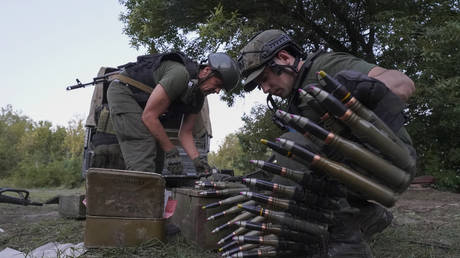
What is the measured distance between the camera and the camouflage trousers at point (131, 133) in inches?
162

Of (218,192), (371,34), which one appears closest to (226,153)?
(371,34)

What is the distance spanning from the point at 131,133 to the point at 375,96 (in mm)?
3052

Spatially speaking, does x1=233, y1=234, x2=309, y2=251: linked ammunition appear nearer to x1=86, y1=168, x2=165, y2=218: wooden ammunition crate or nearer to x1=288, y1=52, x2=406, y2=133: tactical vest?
x1=288, y1=52, x2=406, y2=133: tactical vest

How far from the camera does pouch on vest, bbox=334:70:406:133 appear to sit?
1.91 meters

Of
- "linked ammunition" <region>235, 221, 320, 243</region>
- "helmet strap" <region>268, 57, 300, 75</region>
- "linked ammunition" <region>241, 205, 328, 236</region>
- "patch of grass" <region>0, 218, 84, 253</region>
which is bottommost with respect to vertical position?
"patch of grass" <region>0, 218, 84, 253</region>

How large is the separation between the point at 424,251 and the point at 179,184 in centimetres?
439

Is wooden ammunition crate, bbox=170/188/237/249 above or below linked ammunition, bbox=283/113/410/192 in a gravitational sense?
below

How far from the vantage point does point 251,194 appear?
2.26 meters

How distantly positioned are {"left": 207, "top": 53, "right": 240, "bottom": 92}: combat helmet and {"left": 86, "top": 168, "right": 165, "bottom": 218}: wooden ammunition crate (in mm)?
1640

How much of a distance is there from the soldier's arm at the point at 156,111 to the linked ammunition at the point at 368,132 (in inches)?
99.1

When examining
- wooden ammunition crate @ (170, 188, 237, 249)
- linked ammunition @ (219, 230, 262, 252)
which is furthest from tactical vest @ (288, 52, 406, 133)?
wooden ammunition crate @ (170, 188, 237, 249)

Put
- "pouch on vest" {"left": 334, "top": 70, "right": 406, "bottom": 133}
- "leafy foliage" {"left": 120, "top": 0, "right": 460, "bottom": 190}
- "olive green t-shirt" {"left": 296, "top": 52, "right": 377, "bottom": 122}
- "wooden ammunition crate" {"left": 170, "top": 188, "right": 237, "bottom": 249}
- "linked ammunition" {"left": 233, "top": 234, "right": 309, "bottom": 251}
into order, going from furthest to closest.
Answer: "leafy foliage" {"left": 120, "top": 0, "right": 460, "bottom": 190}, "wooden ammunition crate" {"left": 170, "top": 188, "right": 237, "bottom": 249}, "olive green t-shirt" {"left": 296, "top": 52, "right": 377, "bottom": 122}, "linked ammunition" {"left": 233, "top": 234, "right": 309, "bottom": 251}, "pouch on vest" {"left": 334, "top": 70, "right": 406, "bottom": 133}

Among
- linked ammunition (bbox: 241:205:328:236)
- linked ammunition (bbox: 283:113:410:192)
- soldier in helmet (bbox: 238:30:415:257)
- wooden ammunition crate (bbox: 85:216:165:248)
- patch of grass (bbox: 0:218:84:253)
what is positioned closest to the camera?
linked ammunition (bbox: 283:113:410:192)

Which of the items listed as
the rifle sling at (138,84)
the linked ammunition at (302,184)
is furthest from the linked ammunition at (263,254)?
the rifle sling at (138,84)
